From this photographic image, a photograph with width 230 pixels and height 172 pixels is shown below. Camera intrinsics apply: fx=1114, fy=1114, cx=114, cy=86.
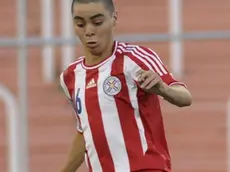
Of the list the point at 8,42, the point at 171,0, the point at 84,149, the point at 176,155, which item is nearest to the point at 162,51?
the point at 171,0

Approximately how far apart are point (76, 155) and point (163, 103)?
3002mm

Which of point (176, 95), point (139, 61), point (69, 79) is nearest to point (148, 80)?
point (176, 95)

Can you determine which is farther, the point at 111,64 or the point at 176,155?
the point at 176,155

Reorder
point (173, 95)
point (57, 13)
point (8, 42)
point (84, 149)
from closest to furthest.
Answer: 1. point (173, 95)
2. point (84, 149)
3. point (8, 42)
4. point (57, 13)

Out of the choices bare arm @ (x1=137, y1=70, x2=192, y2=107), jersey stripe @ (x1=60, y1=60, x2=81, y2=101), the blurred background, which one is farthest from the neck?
the blurred background

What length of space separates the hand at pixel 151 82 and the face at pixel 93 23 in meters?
0.25

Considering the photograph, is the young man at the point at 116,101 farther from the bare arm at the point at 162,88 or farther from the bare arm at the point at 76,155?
the bare arm at the point at 76,155

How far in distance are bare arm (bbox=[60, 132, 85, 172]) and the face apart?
1.78 ft

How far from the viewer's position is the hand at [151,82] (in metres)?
3.89

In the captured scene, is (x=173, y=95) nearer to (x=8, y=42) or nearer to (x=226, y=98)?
(x=8, y=42)

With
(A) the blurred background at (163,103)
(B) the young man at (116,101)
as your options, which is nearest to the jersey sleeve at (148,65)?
(B) the young man at (116,101)

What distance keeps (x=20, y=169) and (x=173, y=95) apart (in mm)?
2627

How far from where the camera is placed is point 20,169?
21.3 feet

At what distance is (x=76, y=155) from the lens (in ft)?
15.1
